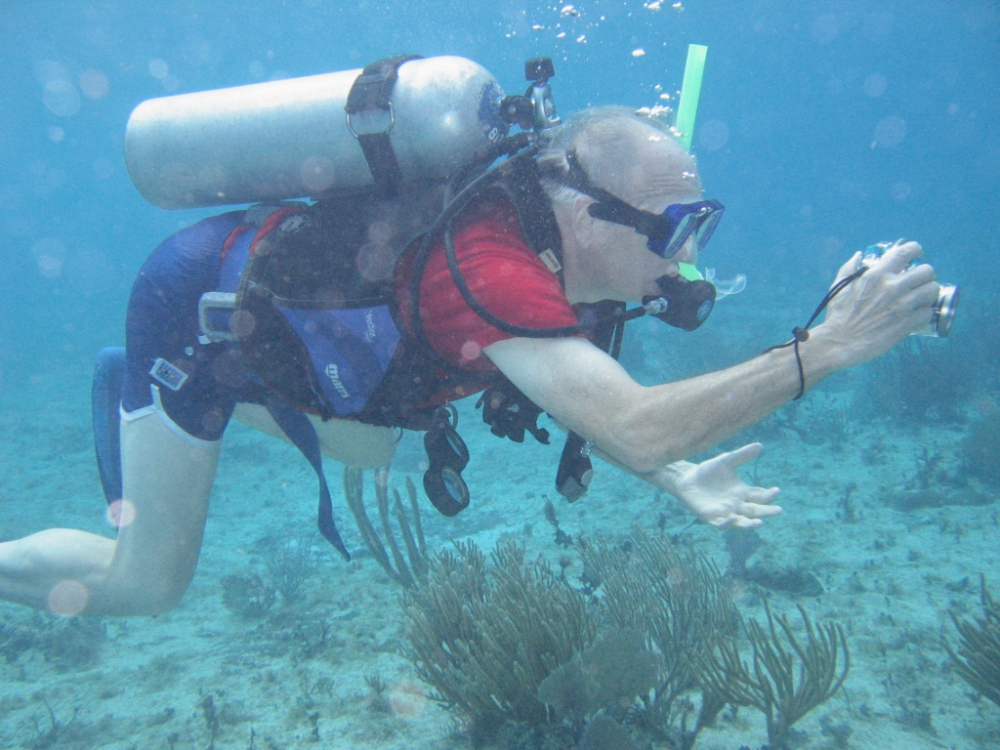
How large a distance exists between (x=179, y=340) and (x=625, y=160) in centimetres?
227

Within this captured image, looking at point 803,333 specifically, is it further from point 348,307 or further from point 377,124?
point 377,124

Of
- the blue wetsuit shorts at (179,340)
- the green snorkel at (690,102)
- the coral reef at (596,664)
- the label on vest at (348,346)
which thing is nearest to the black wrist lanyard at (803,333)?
the green snorkel at (690,102)

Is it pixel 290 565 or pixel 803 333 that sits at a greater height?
pixel 803 333

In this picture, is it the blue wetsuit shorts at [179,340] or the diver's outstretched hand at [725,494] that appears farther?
the blue wetsuit shorts at [179,340]

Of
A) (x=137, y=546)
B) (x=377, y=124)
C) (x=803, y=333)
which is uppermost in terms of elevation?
(x=377, y=124)

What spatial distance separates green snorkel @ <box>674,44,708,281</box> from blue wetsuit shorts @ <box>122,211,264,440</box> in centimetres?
231

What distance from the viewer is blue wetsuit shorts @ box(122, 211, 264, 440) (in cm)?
265

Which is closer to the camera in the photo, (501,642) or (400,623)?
(501,642)

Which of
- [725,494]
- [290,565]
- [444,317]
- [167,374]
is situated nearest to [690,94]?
[444,317]

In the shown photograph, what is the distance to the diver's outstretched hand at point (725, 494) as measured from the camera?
6.42 feet

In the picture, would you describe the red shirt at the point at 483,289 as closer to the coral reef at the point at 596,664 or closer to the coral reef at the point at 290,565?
the coral reef at the point at 596,664

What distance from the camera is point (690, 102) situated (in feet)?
9.61

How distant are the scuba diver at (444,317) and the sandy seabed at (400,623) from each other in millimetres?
1649

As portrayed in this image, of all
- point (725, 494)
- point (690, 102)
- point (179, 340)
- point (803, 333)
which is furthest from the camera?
point (690, 102)
